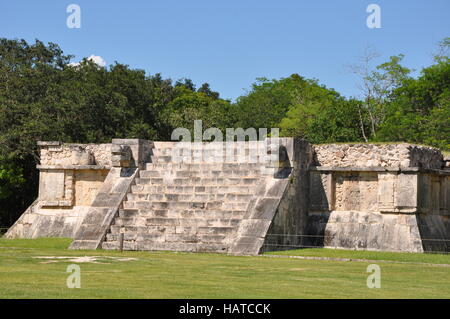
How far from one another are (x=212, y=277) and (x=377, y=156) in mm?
8771

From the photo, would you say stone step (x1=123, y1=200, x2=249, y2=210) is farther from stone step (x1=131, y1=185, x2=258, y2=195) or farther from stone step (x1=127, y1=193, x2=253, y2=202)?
stone step (x1=131, y1=185, x2=258, y2=195)

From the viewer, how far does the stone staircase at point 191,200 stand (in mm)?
17719

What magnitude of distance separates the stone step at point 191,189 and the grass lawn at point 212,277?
2.46 meters

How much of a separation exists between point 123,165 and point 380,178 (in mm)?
6287

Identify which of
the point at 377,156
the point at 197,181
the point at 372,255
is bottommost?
the point at 372,255

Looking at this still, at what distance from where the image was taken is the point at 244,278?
38.3ft

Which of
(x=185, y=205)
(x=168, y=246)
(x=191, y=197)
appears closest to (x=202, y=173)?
(x=191, y=197)

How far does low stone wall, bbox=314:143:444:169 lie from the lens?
19130 mm

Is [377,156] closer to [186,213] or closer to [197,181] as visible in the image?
[197,181]

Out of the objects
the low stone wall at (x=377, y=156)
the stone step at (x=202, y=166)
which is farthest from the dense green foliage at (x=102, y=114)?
the low stone wall at (x=377, y=156)

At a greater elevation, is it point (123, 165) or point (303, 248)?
point (123, 165)

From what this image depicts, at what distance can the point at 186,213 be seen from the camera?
60.2 feet
